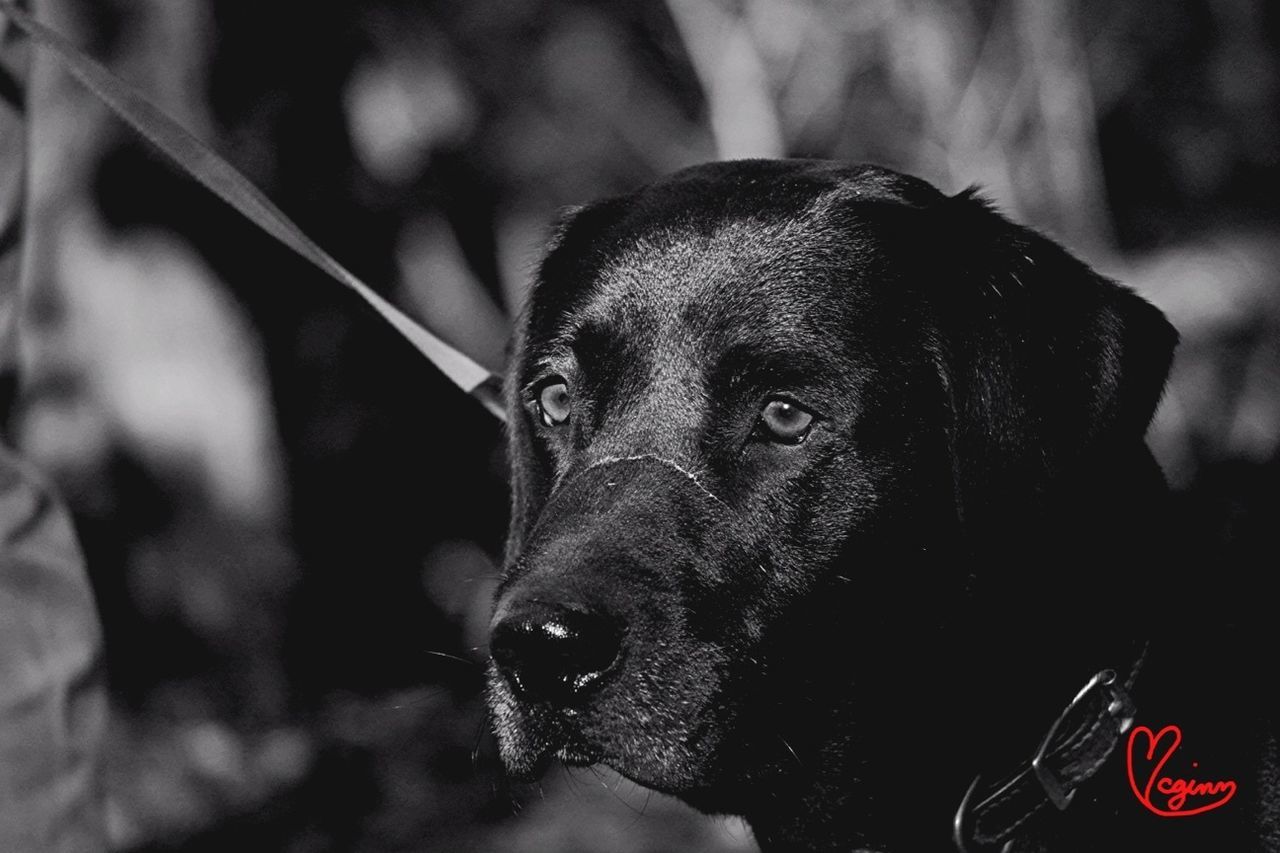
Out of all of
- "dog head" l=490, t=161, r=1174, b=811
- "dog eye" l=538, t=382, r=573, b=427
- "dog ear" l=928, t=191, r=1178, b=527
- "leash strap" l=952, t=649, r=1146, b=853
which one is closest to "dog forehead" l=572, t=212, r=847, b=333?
"dog head" l=490, t=161, r=1174, b=811

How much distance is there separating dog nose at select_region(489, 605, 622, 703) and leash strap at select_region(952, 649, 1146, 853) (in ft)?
2.25

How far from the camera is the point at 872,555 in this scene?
2805 millimetres

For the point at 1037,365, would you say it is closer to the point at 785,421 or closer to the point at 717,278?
the point at 785,421

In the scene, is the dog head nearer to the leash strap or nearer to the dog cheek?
the dog cheek

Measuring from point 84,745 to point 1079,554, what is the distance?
1.84 metres

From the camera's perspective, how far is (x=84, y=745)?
2723 mm

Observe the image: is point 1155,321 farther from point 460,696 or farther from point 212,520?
point 460,696

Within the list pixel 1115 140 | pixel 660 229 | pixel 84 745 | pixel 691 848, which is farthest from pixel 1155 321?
pixel 1115 140

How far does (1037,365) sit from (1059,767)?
73cm

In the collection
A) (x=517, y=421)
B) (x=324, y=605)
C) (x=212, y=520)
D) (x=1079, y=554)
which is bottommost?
(x=324, y=605)

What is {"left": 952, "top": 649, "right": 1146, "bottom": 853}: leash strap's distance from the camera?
254 centimetres
